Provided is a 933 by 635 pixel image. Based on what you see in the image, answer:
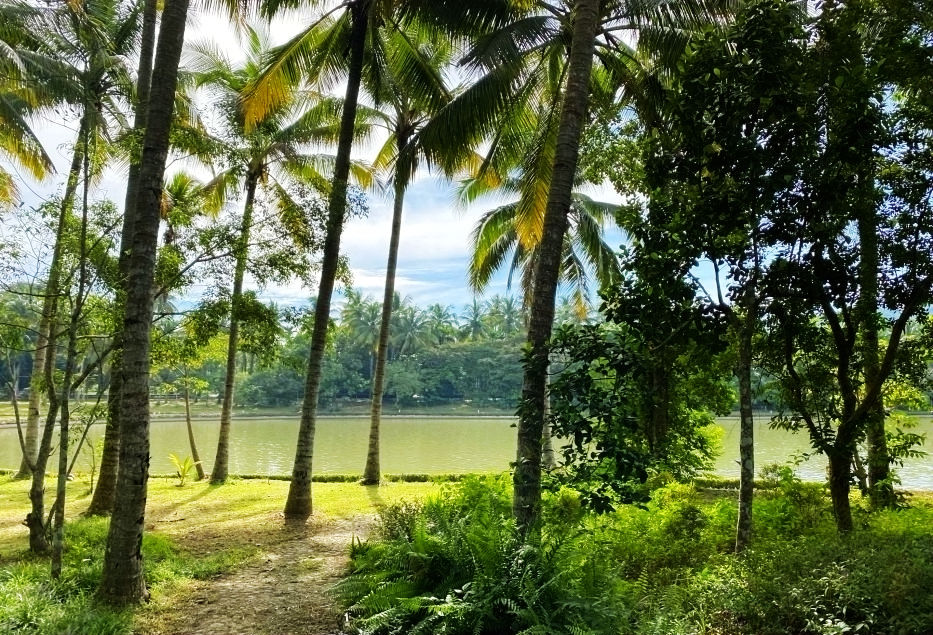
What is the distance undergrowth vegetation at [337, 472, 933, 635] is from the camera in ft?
10.7

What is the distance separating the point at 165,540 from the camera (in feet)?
22.6

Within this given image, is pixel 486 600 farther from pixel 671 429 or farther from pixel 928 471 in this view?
pixel 928 471

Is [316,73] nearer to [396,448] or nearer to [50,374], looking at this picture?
[50,374]

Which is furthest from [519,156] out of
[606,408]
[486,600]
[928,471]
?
[928,471]

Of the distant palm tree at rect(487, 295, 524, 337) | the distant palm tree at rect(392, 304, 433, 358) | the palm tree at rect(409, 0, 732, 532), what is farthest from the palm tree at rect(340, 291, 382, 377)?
the palm tree at rect(409, 0, 732, 532)

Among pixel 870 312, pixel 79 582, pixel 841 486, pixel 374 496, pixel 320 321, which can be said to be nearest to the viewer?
pixel 79 582

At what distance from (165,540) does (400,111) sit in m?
8.98

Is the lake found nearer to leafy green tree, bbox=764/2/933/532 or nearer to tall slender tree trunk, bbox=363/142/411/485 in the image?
tall slender tree trunk, bbox=363/142/411/485

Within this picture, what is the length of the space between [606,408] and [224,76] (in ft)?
37.7

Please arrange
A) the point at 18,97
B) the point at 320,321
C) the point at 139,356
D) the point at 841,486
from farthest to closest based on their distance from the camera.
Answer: the point at 18,97 < the point at 320,321 < the point at 841,486 < the point at 139,356

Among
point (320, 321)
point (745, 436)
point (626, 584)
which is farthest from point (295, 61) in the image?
point (626, 584)

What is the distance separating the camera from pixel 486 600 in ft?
12.4

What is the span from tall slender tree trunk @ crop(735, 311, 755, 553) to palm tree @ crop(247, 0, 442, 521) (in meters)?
5.41

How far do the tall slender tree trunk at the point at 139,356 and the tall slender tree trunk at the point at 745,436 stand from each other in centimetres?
480
